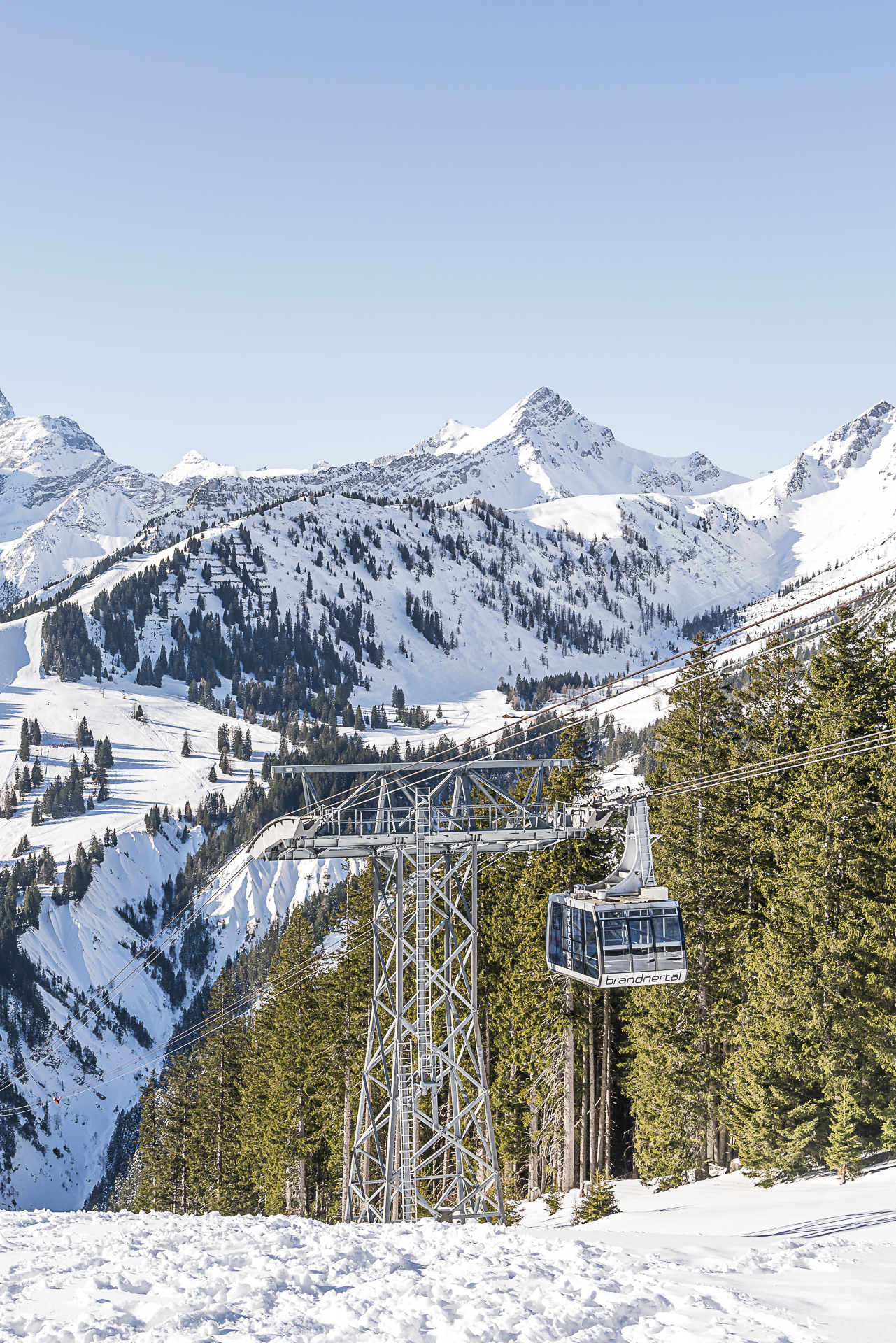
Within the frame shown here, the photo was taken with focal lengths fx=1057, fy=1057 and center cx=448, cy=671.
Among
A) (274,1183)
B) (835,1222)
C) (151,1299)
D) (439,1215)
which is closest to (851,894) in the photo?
(835,1222)

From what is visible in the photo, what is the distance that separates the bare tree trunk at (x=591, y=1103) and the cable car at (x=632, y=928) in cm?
1021

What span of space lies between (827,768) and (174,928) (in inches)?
6659

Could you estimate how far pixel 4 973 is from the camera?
143375mm

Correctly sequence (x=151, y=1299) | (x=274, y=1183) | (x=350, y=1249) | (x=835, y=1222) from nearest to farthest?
(x=151, y=1299)
(x=350, y=1249)
(x=835, y=1222)
(x=274, y=1183)

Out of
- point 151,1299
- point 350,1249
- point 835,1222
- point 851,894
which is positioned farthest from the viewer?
point 851,894

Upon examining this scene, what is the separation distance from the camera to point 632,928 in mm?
25000

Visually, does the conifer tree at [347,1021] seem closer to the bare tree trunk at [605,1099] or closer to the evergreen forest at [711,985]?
the evergreen forest at [711,985]

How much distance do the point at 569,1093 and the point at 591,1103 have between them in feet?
9.19

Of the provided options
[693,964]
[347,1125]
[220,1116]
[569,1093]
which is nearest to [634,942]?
[693,964]

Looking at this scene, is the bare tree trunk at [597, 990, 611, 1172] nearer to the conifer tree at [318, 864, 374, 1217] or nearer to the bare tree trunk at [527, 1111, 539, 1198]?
the bare tree trunk at [527, 1111, 539, 1198]

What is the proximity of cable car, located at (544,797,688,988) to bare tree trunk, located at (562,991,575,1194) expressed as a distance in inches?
355

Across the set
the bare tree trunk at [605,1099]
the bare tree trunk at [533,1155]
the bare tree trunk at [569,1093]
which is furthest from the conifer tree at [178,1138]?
the bare tree trunk at [569,1093]

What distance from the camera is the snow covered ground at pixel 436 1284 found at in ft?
37.4

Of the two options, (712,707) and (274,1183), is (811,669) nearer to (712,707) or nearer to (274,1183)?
(712,707)
